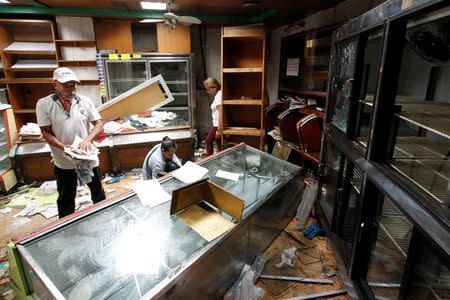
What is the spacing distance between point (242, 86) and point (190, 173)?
8.90ft

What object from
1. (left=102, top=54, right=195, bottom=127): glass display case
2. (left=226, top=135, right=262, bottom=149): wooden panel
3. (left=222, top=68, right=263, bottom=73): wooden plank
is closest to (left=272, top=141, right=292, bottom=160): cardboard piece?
→ (left=226, top=135, right=262, bottom=149): wooden panel

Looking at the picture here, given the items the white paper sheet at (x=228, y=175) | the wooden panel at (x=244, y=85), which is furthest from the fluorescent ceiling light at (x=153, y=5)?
the white paper sheet at (x=228, y=175)

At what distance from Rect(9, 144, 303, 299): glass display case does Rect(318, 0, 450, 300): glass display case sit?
0.84m

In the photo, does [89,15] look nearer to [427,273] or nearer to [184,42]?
[184,42]

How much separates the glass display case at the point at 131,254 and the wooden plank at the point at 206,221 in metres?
0.04

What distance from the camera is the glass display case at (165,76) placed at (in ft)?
16.9

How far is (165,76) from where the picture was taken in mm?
5602

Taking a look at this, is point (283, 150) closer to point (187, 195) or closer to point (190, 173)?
point (190, 173)

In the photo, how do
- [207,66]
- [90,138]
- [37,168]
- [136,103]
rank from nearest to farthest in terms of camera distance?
[90,138], [37,168], [136,103], [207,66]

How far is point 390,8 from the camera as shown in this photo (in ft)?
4.25

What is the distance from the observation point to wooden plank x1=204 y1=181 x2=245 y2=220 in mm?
1903

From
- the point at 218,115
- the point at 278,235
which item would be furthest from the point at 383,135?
the point at 218,115

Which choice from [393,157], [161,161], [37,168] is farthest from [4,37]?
[393,157]

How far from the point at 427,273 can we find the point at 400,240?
36 centimetres
